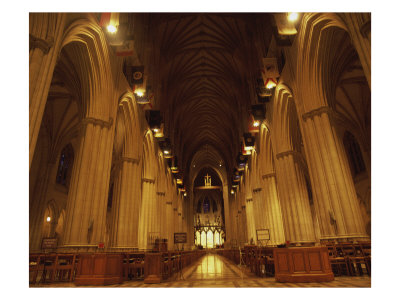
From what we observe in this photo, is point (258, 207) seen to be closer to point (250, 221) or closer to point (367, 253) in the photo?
point (250, 221)

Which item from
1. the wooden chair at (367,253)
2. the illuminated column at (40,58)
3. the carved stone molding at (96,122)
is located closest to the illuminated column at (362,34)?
the wooden chair at (367,253)

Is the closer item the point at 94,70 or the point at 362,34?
the point at 362,34

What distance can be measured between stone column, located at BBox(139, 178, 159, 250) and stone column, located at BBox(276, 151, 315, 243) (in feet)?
A: 29.2

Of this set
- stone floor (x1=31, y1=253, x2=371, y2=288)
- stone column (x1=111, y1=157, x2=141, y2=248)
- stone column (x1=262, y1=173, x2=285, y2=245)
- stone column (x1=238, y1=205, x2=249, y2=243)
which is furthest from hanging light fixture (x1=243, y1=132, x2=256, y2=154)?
stone column (x1=238, y1=205, x2=249, y2=243)

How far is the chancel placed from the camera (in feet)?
21.0

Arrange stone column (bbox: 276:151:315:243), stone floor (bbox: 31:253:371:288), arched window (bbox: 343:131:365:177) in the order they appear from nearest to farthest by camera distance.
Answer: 1. stone floor (bbox: 31:253:371:288)
2. stone column (bbox: 276:151:315:243)
3. arched window (bbox: 343:131:365:177)

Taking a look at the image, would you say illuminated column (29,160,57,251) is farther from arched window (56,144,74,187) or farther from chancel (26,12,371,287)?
arched window (56,144,74,187)

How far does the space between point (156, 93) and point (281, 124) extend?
9.64 meters

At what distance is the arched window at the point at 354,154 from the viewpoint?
19.4 m

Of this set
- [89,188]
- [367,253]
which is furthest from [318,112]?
[89,188]

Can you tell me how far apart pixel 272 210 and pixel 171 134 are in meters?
12.5

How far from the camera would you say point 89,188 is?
28.7 ft

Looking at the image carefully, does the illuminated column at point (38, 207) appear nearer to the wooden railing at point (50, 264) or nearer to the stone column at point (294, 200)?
the wooden railing at point (50, 264)

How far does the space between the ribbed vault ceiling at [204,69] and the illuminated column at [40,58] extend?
1243 centimetres
